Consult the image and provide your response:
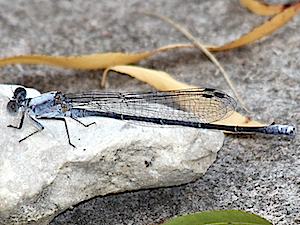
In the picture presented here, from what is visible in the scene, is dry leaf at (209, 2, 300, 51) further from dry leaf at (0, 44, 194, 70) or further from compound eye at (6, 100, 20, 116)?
compound eye at (6, 100, 20, 116)

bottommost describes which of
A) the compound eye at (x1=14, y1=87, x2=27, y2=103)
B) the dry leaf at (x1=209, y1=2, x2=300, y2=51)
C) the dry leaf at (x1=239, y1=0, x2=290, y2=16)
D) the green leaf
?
the green leaf

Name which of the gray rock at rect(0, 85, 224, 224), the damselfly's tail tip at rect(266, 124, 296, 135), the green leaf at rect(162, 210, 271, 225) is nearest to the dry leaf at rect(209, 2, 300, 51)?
the damselfly's tail tip at rect(266, 124, 296, 135)

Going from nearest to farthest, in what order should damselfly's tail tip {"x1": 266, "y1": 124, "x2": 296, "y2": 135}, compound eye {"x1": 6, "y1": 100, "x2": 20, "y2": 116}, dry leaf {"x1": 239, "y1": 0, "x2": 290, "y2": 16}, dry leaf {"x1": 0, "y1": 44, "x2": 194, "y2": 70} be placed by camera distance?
compound eye {"x1": 6, "y1": 100, "x2": 20, "y2": 116}, damselfly's tail tip {"x1": 266, "y1": 124, "x2": 296, "y2": 135}, dry leaf {"x1": 0, "y1": 44, "x2": 194, "y2": 70}, dry leaf {"x1": 239, "y1": 0, "x2": 290, "y2": 16}

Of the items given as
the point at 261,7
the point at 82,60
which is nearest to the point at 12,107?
the point at 82,60

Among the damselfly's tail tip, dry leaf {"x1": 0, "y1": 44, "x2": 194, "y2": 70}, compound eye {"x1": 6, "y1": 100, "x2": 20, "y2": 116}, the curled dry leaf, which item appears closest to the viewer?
compound eye {"x1": 6, "y1": 100, "x2": 20, "y2": 116}

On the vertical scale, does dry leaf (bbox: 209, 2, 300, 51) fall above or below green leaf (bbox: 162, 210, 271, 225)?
above

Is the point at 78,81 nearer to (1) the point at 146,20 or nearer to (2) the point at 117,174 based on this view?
(1) the point at 146,20

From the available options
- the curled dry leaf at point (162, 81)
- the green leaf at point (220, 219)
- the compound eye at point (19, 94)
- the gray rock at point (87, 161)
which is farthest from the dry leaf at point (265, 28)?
the green leaf at point (220, 219)
